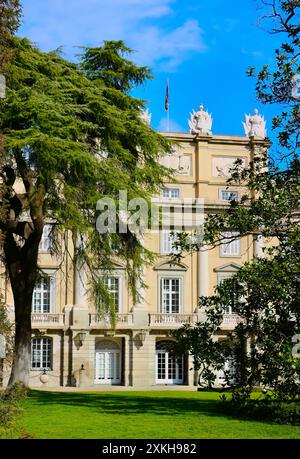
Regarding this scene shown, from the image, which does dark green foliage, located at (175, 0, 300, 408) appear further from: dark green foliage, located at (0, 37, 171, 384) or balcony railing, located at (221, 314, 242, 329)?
balcony railing, located at (221, 314, 242, 329)

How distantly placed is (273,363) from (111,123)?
32.9 feet

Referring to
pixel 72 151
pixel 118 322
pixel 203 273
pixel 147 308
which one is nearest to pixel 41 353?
pixel 118 322

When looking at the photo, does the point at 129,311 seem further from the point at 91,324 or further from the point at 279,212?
A: the point at 279,212

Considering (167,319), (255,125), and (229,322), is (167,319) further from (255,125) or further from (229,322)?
(255,125)

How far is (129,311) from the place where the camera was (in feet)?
138

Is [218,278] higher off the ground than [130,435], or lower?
higher

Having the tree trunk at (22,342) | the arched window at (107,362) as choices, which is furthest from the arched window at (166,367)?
the tree trunk at (22,342)

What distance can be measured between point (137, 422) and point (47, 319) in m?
27.2

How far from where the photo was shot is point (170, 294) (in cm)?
4328

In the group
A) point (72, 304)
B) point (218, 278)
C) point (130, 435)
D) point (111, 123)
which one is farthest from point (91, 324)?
point (130, 435)

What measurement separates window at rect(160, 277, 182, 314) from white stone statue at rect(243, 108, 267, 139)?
357 inches

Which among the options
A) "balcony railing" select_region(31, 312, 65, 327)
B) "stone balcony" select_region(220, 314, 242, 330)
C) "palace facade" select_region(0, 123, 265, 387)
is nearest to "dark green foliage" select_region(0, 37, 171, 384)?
"palace facade" select_region(0, 123, 265, 387)
